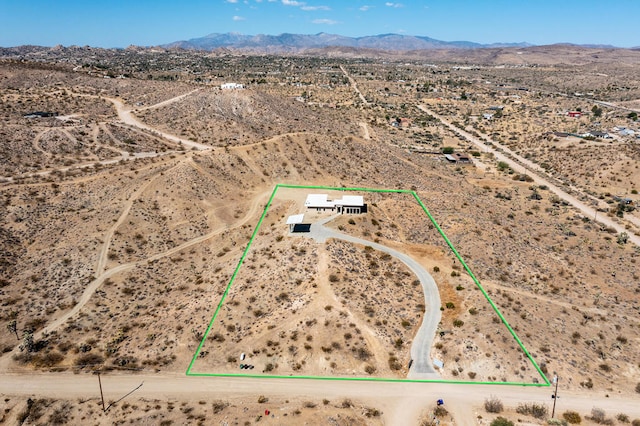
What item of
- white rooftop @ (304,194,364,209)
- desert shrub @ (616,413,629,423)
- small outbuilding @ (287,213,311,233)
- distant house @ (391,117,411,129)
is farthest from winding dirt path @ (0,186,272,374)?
distant house @ (391,117,411,129)

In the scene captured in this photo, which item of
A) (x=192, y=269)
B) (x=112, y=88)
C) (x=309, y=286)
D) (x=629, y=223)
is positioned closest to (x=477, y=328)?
(x=309, y=286)

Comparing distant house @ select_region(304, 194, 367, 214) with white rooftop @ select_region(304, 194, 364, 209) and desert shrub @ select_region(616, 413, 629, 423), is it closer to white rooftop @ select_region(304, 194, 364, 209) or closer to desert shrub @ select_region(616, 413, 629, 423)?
white rooftop @ select_region(304, 194, 364, 209)

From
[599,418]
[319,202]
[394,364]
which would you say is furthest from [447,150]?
[599,418]

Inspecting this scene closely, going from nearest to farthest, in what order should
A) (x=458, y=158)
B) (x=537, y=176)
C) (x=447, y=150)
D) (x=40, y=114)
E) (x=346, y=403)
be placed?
1. (x=346, y=403)
2. (x=537, y=176)
3. (x=40, y=114)
4. (x=458, y=158)
5. (x=447, y=150)

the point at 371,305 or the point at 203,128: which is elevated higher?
the point at 203,128

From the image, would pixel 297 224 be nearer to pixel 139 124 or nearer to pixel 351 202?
pixel 351 202

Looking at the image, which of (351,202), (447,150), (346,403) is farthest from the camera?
(447,150)

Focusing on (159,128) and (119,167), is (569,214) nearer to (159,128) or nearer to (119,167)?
(119,167)
